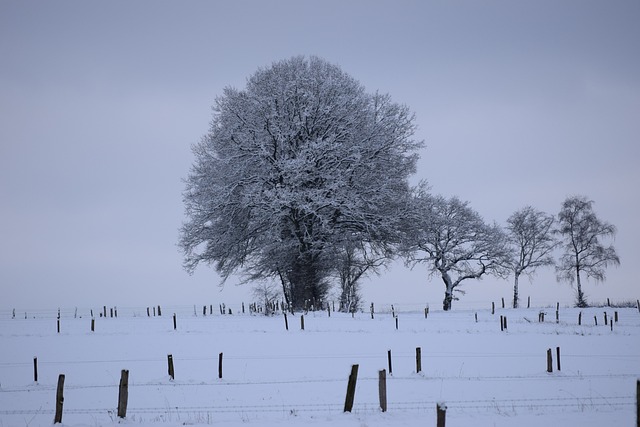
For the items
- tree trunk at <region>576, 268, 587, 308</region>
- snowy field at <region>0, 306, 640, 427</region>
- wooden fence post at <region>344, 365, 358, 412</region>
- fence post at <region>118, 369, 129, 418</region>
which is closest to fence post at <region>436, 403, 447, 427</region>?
snowy field at <region>0, 306, 640, 427</region>

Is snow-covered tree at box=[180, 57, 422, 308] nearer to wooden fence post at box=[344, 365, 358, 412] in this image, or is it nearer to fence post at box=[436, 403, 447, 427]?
wooden fence post at box=[344, 365, 358, 412]

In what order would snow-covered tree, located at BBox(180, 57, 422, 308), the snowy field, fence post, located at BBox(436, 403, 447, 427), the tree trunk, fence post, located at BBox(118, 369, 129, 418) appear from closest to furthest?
fence post, located at BBox(436, 403, 447, 427)
fence post, located at BBox(118, 369, 129, 418)
the snowy field
snow-covered tree, located at BBox(180, 57, 422, 308)
the tree trunk

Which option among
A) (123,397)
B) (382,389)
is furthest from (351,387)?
(123,397)

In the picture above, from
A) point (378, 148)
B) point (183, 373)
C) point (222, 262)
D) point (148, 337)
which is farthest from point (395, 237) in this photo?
point (183, 373)

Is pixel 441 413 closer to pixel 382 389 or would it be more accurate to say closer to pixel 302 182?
pixel 382 389

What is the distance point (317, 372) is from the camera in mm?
19609

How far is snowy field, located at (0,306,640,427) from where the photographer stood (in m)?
14.0

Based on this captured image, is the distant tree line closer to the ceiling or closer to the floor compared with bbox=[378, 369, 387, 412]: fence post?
closer to the ceiling

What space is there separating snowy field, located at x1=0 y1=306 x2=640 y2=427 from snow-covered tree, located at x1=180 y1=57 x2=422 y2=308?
6.74 metres

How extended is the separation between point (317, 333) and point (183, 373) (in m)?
8.42

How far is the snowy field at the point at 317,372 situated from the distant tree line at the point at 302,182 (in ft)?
22.5

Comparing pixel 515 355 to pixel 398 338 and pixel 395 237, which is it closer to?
pixel 398 338

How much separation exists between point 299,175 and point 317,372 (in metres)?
15.6

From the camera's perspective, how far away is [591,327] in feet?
99.6
